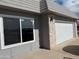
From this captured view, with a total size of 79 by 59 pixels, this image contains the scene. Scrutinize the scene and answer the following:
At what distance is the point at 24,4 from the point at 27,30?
195 centimetres

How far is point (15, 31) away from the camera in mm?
8117

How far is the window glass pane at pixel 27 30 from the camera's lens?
29.0 ft

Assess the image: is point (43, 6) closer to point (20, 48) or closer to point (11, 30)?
point (11, 30)

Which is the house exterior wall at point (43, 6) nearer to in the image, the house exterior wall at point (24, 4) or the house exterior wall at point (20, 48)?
the house exterior wall at point (24, 4)

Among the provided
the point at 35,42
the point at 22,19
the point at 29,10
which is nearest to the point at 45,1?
the point at 29,10

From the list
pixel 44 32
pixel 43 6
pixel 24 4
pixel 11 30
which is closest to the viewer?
pixel 11 30

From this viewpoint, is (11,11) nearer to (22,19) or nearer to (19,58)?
(22,19)

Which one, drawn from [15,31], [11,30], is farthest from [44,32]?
[11,30]

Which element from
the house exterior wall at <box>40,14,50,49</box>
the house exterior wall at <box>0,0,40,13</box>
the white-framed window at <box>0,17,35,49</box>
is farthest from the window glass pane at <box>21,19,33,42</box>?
the house exterior wall at <box>40,14,50,49</box>

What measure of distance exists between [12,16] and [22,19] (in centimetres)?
104

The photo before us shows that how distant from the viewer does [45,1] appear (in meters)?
10.3

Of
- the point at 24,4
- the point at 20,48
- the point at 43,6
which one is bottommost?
the point at 20,48

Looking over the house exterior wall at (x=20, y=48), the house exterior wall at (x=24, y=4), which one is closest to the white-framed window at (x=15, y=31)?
the house exterior wall at (x=20, y=48)

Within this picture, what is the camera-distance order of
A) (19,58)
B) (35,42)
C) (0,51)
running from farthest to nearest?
1. (35,42)
2. (19,58)
3. (0,51)
